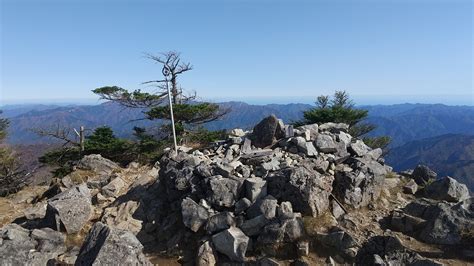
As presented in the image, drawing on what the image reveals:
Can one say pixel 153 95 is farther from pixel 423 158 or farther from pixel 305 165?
pixel 423 158

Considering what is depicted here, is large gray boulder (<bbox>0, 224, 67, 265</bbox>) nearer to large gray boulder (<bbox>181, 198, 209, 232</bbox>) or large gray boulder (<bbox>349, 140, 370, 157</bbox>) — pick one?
large gray boulder (<bbox>181, 198, 209, 232</bbox>)

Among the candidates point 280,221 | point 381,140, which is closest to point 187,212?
point 280,221

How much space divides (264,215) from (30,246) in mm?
7166

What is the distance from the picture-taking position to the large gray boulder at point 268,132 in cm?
1644

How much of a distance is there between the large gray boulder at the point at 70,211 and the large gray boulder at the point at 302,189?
6907 millimetres

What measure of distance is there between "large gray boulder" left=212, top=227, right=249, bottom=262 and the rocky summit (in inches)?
1.2

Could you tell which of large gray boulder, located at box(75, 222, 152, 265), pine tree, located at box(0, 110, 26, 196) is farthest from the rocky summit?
pine tree, located at box(0, 110, 26, 196)

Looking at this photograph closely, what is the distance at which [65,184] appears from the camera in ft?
56.6

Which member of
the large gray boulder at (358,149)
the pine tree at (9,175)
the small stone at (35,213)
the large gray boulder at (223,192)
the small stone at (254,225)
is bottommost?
the pine tree at (9,175)

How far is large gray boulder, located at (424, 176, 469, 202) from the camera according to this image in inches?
534

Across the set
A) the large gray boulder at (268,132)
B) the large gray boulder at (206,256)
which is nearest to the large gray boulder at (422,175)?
the large gray boulder at (268,132)

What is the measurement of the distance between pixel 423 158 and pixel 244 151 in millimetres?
201721

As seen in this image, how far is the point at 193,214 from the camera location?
1202 centimetres

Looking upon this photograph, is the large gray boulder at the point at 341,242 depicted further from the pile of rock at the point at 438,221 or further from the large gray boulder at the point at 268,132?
the large gray boulder at the point at 268,132
